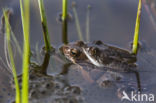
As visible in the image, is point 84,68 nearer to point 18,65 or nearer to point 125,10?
point 18,65

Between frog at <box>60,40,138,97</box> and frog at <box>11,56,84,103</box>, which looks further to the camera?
frog at <box>60,40,138,97</box>

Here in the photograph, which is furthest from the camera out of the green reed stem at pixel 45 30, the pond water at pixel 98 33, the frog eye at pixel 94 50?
the frog eye at pixel 94 50

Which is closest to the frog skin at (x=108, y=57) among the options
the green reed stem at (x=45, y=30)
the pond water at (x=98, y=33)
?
the pond water at (x=98, y=33)

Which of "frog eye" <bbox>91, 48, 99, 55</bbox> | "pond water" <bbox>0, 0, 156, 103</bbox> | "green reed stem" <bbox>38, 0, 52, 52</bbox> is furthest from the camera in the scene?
"frog eye" <bbox>91, 48, 99, 55</bbox>

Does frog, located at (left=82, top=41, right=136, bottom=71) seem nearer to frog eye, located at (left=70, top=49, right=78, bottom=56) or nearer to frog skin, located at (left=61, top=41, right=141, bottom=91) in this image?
frog skin, located at (left=61, top=41, right=141, bottom=91)

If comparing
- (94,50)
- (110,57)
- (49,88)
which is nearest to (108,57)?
(110,57)

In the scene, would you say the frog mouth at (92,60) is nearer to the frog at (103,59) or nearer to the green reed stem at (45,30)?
the frog at (103,59)

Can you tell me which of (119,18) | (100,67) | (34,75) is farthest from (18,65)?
(119,18)

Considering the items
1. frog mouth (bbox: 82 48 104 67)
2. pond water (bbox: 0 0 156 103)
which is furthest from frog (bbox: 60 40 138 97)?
pond water (bbox: 0 0 156 103)
